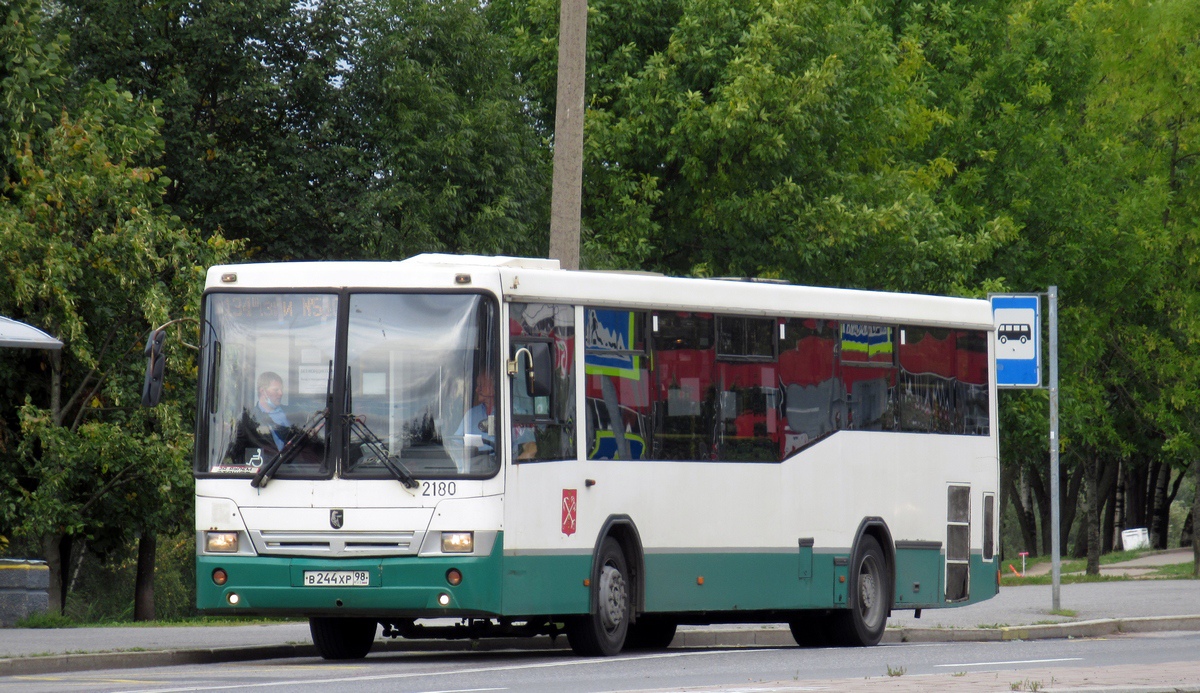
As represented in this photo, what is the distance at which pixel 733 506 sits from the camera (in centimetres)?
1628

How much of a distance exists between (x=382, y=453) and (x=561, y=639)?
189 inches

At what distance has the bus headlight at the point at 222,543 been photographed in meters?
14.1

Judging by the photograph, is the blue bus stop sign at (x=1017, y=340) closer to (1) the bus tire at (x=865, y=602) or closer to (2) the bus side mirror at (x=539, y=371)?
(1) the bus tire at (x=865, y=602)

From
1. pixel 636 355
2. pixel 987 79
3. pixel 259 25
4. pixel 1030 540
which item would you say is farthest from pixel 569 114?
pixel 1030 540

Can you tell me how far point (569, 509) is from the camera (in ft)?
47.7

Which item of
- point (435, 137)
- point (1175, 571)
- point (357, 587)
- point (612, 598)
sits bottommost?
point (1175, 571)

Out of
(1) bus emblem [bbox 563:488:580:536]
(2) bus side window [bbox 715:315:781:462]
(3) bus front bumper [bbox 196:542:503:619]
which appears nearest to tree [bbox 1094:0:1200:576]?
(2) bus side window [bbox 715:315:781:462]

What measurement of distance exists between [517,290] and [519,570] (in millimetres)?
2073

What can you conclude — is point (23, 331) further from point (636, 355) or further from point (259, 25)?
point (259, 25)

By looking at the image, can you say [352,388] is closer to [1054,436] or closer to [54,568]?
[1054,436]

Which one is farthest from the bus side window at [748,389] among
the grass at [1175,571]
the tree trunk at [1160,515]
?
the tree trunk at [1160,515]

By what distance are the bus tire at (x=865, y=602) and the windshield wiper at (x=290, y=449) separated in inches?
226

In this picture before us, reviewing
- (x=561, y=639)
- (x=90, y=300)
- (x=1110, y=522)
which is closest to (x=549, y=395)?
(x=561, y=639)

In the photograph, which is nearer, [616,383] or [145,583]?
[616,383]
